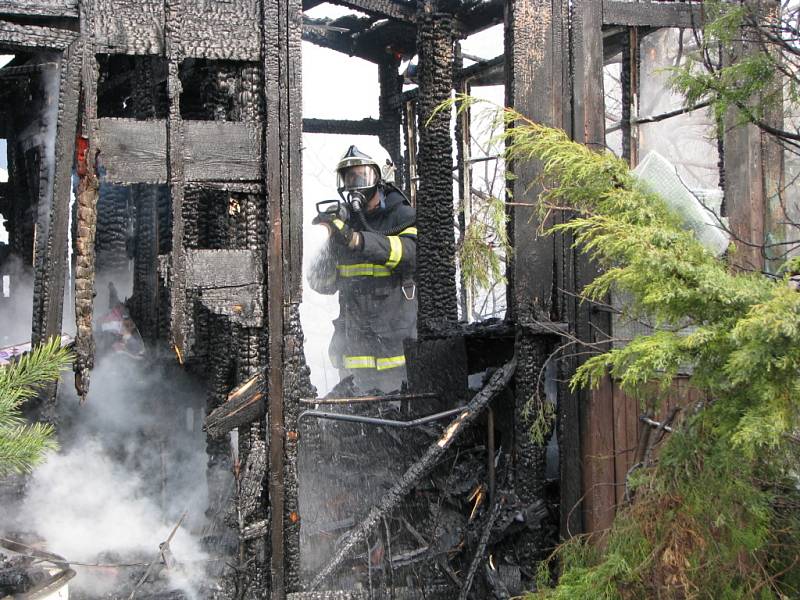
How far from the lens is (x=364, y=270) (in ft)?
28.7

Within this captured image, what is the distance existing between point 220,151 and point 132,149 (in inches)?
20.2

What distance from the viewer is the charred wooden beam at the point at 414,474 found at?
17.9ft

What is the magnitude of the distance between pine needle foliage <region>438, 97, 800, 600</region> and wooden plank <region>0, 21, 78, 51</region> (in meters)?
2.80

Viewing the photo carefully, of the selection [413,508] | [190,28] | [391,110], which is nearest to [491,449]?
[413,508]

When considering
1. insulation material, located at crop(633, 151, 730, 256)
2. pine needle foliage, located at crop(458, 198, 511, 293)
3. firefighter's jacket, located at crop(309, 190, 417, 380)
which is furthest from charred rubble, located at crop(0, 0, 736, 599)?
firefighter's jacket, located at crop(309, 190, 417, 380)

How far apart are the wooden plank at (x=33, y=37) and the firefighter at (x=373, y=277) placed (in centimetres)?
386

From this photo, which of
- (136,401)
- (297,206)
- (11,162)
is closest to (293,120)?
(297,206)

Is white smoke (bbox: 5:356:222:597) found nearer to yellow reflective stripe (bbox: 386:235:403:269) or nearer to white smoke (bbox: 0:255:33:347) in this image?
white smoke (bbox: 0:255:33:347)

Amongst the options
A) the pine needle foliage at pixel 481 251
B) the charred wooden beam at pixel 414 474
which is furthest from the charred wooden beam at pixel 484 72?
the charred wooden beam at pixel 414 474

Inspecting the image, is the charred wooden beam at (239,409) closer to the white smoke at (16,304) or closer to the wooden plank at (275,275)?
the wooden plank at (275,275)

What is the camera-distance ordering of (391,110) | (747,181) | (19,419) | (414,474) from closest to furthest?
1. (19,419)
2. (414,474)
3. (747,181)
4. (391,110)

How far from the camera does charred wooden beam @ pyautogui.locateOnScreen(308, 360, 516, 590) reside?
17.9 ft

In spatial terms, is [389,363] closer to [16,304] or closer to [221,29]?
[16,304]

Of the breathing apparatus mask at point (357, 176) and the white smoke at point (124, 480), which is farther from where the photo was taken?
the breathing apparatus mask at point (357, 176)
